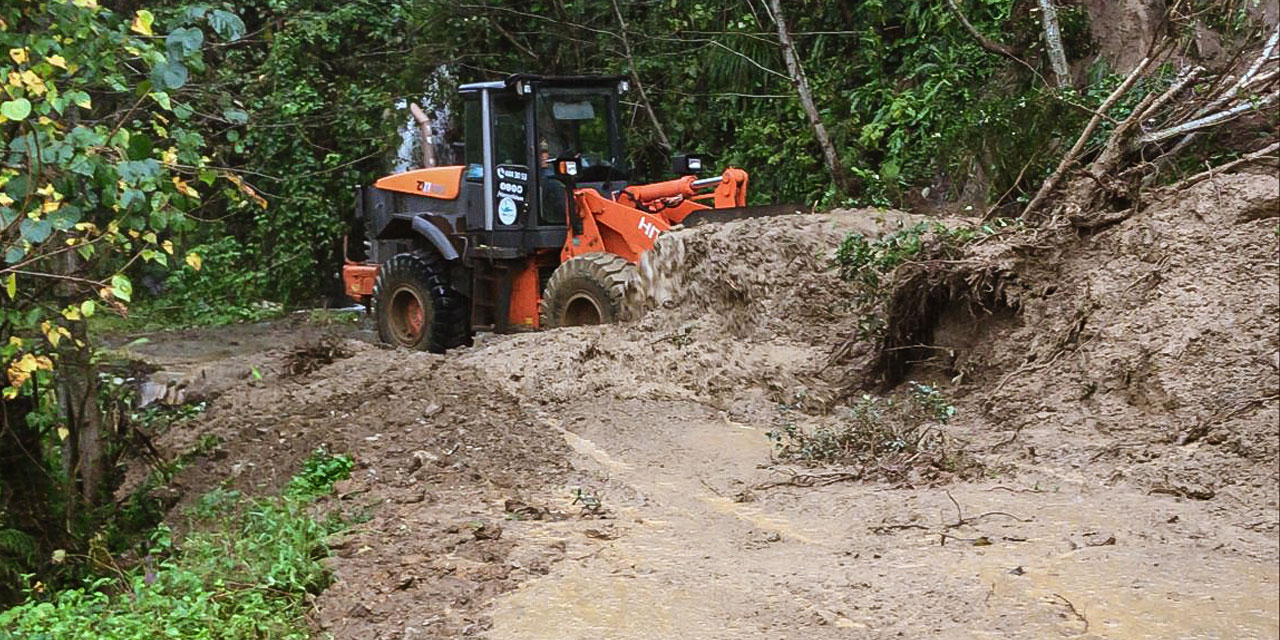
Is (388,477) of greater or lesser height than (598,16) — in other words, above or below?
below

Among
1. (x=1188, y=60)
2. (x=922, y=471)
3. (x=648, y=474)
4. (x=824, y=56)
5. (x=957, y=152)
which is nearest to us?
(x=922, y=471)

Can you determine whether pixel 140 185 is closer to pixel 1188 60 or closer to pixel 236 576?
pixel 236 576

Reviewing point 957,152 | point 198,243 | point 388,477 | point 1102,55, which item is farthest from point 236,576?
point 198,243

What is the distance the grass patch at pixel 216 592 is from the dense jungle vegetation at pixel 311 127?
78mm

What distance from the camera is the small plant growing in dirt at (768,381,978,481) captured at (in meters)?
6.79

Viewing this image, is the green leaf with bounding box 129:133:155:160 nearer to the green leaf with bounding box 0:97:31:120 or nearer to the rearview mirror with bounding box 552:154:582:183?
the green leaf with bounding box 0:97:31:120

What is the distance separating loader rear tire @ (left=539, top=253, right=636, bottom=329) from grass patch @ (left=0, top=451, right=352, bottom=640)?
4.94 metres

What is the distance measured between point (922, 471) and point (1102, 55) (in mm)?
8604

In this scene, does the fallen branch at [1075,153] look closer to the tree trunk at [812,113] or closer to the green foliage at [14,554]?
the green foliage at [14,554]

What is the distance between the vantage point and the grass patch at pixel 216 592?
5566 mm

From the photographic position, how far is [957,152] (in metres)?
13.8

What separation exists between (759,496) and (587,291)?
18.6ft

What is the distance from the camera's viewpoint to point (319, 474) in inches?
325

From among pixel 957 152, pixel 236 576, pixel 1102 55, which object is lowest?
pixel 236 576
